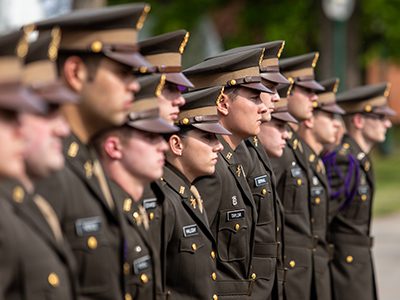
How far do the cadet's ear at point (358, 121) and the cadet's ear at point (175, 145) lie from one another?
4.03 m

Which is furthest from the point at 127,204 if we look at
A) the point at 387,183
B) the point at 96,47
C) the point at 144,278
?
the point at 387,183

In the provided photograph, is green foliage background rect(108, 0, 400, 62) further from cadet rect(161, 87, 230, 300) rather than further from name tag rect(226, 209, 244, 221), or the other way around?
cadet rect(161, 87, 230, 300)

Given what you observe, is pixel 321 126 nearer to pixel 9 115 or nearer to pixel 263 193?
pixel 263 193

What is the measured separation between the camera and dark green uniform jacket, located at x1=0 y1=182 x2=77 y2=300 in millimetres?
4590

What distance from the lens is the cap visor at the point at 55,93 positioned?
185 inches

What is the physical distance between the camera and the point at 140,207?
234 inches

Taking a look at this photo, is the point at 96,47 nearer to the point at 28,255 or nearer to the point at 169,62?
the point at 28,255

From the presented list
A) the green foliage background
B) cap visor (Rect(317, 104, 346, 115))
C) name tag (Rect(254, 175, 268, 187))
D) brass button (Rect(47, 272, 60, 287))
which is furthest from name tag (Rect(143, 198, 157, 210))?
the green foliage background

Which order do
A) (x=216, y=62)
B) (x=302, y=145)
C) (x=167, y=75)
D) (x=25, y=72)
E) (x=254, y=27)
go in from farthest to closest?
1. (x=254, y=27)
2. (x=302, y=145)
3. (x=216, y=62)
4. (x=167, y=75)
5. (x=25, y=72)

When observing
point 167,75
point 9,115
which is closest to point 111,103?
point 9,115

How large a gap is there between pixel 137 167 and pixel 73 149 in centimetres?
33

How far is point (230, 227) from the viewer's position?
763 centimetres

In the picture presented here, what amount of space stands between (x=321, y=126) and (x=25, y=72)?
532cm

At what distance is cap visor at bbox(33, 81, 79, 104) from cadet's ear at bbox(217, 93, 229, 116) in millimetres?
3133
